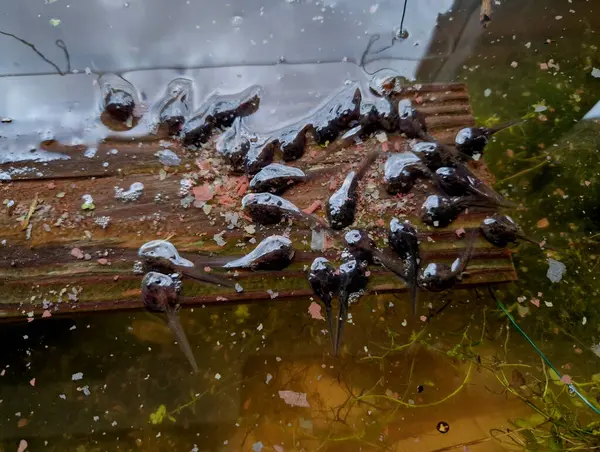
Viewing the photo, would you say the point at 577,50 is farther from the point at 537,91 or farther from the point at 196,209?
the point at 196,209

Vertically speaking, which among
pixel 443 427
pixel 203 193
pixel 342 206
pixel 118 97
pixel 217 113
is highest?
pixel 118 97

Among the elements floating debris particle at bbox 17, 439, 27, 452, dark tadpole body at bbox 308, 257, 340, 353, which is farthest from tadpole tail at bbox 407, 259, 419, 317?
floating debris particle at bbox 17, 439, 27, 452

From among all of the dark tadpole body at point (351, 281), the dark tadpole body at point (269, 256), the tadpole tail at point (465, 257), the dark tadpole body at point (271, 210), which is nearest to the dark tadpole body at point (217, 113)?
the dark tadpole body at point (271, 210)

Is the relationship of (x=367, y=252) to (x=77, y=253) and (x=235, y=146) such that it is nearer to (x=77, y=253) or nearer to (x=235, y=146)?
(x=235, y=146)

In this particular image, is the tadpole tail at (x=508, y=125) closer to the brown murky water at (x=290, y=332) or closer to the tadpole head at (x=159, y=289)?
the brown murky water at (x=290, y=332)

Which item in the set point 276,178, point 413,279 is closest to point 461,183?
point 413,279

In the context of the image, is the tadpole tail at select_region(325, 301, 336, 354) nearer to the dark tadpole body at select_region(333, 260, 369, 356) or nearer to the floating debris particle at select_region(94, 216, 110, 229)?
the dark tadpole body at select_region(333, 260, 369, 356)
